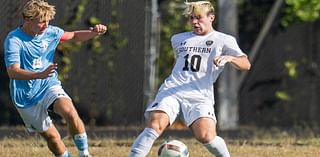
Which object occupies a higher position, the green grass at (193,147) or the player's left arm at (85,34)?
the player's left arm at (85,34)

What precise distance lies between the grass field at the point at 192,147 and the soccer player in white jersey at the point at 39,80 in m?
1.17

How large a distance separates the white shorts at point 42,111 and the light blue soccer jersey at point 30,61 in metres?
0.05

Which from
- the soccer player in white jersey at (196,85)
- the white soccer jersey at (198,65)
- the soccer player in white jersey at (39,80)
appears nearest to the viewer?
the soccer player in white jersey at (196,85)

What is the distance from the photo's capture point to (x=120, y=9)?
15.7 meters

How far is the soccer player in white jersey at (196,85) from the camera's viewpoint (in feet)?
26.0

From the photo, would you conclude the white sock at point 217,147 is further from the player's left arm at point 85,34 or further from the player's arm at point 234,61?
the player's left arm at point 85,34

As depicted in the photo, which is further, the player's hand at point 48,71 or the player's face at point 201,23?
the player's face at point 201,23

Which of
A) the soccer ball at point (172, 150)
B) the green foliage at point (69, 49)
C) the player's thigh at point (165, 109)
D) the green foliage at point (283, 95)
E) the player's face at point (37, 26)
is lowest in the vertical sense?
the green foliage at point (283, 95)

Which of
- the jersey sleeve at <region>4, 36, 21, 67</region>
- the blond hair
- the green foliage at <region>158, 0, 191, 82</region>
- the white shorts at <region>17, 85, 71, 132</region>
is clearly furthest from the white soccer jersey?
the green foliage at <region>158, 0, 191, 82</region>

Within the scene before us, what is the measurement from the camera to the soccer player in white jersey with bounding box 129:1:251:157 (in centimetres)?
794

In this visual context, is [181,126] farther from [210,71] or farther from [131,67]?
[210,71]

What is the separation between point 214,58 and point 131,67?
25.9 feet

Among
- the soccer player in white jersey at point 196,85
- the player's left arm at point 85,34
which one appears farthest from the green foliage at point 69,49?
the soccer player in white jersey at point 196,85

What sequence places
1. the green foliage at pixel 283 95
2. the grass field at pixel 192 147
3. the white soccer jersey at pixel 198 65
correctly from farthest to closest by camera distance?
1. the green foliage at pixel 283 95
2. the grass field at pixel 192 147
3. the white soccer jersey at pixel 198 65
